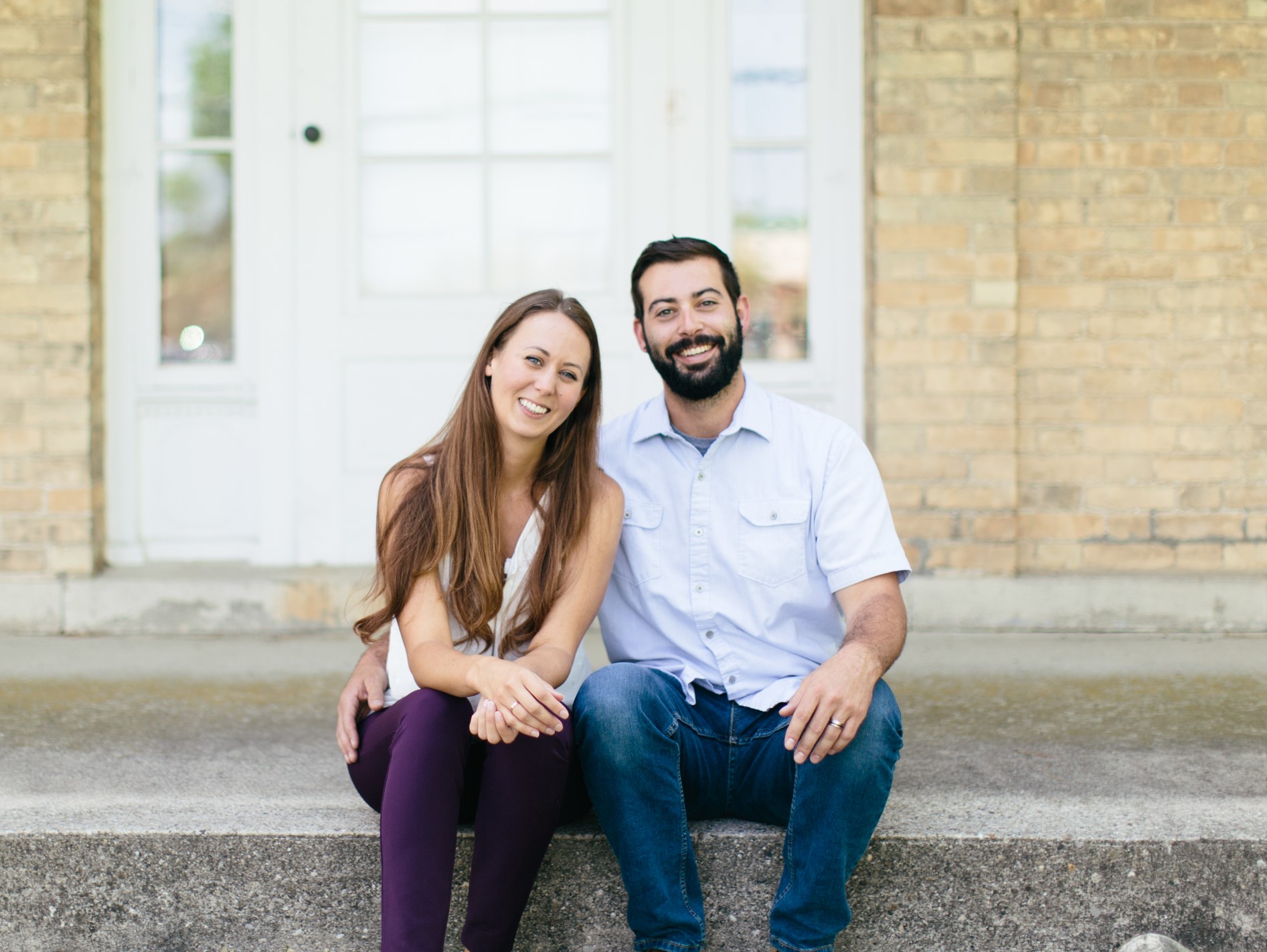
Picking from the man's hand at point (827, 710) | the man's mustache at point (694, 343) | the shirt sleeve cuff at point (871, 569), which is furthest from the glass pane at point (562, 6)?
the man's hand at point (827, 710)

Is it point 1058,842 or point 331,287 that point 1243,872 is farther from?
point 331,287

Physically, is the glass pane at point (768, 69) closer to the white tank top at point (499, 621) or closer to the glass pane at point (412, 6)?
the glass pane at point (412, 6)

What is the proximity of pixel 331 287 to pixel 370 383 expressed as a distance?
36 cm

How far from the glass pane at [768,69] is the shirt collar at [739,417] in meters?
1.85

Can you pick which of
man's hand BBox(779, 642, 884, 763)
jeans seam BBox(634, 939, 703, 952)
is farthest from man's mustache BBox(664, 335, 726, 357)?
jeans seam BBox(634, 939, 703, 952)

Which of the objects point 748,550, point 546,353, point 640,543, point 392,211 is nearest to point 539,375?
point 546,353

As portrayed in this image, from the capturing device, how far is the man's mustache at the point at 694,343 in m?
2.27

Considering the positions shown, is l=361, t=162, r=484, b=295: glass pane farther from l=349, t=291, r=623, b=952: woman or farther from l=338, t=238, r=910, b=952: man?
l=349, t=291, r=623, b=952: woman

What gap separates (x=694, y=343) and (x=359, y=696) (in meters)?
0.97

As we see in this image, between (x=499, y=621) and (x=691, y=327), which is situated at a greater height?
(x=691, y=327)

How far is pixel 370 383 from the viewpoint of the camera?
12.9 feet

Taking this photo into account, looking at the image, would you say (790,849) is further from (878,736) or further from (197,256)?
(197,256)

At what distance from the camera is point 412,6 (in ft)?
12.7

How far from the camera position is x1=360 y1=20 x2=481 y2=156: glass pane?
3895 millimetres
